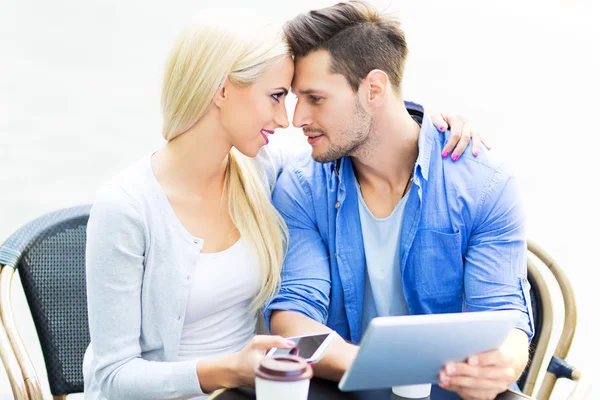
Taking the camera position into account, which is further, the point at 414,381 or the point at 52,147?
the point at 52,147

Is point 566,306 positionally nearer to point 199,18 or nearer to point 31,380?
point 199,18

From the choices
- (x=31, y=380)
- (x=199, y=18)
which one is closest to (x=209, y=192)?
(x=199, y=18)

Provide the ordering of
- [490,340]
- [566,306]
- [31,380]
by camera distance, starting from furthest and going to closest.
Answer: [566,306]
[31,380]
[490,340]

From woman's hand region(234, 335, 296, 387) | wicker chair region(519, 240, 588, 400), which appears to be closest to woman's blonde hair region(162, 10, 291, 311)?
woman's hand region(234, 335, 296, 387)

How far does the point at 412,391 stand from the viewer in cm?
127

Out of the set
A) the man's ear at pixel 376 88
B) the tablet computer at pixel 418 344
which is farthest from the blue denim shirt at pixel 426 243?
the tablet computer at pixel 418 344

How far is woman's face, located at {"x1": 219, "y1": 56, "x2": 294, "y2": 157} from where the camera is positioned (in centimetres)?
156

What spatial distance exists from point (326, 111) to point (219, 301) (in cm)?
47

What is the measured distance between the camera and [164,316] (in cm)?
153

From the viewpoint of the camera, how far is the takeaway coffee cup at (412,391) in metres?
1.27

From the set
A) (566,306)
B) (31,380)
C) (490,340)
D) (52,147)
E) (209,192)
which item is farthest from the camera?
(52,147)

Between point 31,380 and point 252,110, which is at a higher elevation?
point 252,110

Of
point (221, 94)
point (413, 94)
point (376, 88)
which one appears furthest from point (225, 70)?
point (413, 94)

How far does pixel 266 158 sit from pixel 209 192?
215mm
